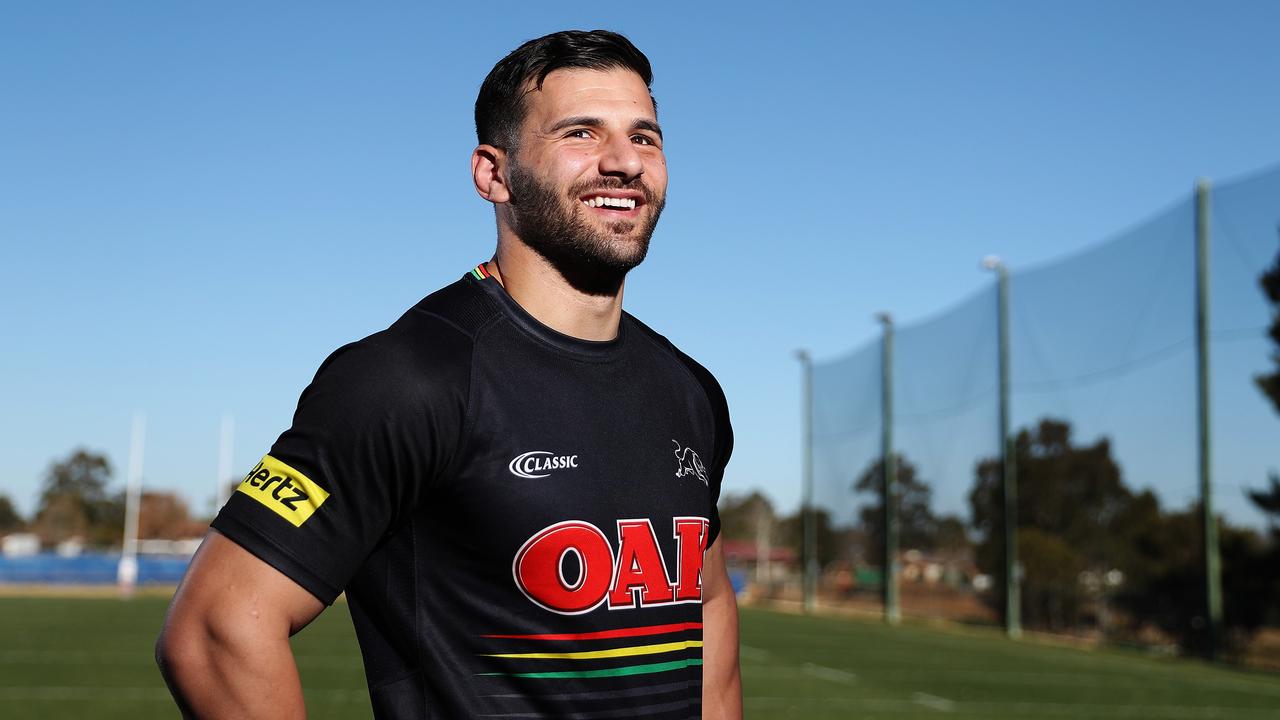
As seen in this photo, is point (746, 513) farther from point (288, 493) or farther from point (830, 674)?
point (288, 493)

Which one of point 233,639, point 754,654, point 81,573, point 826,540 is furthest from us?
point 81,573

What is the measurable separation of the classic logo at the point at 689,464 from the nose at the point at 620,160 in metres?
0.47

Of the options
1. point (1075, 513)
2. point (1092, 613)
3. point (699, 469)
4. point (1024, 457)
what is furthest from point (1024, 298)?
point (699, 469)

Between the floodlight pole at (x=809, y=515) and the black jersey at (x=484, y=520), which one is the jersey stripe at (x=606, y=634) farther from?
the floodlight pole at (x=809, y=515)

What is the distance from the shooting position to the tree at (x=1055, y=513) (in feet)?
67.1

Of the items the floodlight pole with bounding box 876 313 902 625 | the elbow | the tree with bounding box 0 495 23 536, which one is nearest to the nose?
the elbow

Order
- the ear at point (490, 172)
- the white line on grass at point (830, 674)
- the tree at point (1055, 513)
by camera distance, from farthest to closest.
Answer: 1. the tree at point (1055, 513)
2. the white line on grass at point (830, 674)
3. the ear at point (490, 172)

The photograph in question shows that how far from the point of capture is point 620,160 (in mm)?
2178

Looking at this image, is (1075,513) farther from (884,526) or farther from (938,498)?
(884,526)

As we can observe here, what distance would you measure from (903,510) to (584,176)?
2843 centimetres

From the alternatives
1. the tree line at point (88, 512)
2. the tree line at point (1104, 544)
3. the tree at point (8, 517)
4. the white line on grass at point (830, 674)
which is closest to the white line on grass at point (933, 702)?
the white line on grass at point (830, 674)

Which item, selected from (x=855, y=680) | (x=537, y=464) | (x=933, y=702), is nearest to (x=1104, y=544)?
(x=855, y=680)

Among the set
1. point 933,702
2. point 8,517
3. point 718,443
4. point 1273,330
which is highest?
point 1273,330

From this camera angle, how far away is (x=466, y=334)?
208 centimetres
